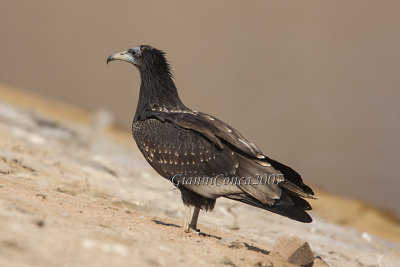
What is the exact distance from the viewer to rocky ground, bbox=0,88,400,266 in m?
3.68

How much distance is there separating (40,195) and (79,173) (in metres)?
2.45

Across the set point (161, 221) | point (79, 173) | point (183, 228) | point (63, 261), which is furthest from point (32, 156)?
point (63, 261)

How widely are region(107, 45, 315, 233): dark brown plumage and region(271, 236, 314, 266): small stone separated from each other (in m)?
0.21

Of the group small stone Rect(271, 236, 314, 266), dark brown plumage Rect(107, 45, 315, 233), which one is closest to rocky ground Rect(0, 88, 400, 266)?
small stone Rect(271, 236, 314, 266)

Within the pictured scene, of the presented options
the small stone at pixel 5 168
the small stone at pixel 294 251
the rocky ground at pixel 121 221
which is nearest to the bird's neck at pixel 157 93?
the rocky ground at pixel 121 221

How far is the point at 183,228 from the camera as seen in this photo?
17.8 feet

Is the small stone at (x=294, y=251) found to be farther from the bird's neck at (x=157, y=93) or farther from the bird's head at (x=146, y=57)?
the bird's head at (x=146, y=57)

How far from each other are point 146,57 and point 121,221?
Answer: 84.1 inches

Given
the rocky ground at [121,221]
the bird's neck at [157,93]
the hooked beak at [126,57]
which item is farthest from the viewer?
the hooked beak at [126,57]

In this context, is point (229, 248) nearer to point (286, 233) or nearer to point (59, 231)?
point (59, 231)

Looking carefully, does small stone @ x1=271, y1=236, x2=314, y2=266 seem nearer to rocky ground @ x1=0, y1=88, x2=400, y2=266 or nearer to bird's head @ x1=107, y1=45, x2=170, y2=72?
rocky ground @ x1=0, y1=88, x2=400, y2=266

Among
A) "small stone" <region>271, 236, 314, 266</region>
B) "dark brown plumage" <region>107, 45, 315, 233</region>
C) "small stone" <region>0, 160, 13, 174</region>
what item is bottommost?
"small stone" <region>271, 236, 314, 266</region>

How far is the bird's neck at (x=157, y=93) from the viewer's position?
6.15 m

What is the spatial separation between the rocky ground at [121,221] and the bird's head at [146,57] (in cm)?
153
